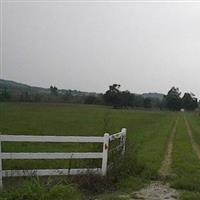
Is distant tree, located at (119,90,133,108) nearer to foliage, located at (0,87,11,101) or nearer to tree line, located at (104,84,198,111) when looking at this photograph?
tree line, located at (104,84,198,111)

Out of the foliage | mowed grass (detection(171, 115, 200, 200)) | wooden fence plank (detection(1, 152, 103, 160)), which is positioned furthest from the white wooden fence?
the foliage

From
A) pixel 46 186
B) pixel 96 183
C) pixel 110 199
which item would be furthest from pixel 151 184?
pixel 46 186

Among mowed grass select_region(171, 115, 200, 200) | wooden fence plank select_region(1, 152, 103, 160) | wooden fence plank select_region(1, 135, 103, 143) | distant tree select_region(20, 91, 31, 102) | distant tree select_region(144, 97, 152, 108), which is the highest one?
distant tree select_region(20, 91, 31, 102)

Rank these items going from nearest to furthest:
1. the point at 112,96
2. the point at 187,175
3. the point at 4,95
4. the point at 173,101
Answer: the point at 187,175 → the point at 4,95 → the point at 112,96 → the point at 173,101

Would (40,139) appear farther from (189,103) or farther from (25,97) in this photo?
(189,103)

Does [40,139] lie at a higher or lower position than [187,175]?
higher

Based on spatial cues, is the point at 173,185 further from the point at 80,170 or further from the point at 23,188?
the point at 23,188

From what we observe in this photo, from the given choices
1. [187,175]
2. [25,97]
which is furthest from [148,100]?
[187,175]

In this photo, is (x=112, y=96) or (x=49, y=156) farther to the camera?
(x=112, y=96)

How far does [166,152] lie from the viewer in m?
18.6

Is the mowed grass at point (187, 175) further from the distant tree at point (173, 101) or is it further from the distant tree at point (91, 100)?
the distant tree at point (173, 101)

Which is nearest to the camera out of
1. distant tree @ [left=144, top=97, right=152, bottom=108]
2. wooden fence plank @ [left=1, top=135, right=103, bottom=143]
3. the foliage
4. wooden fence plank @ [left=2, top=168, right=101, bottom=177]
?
wooden fence plank @ [left=1, top=135, right=103, bottom=143]

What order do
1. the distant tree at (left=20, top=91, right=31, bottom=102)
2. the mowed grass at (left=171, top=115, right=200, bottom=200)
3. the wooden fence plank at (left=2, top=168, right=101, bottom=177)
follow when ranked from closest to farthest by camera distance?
the wooden fence plank at (left=2, top=168, right=101, bottom=177) < the mowed grass at (left=171, top=115, right=200, bottom=200) < the distant tree at (left=20, top=91, right=31, bottom=102)

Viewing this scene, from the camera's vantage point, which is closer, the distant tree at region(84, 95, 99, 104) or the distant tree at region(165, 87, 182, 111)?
the distant tree at region(84, 95, 99, 104)
